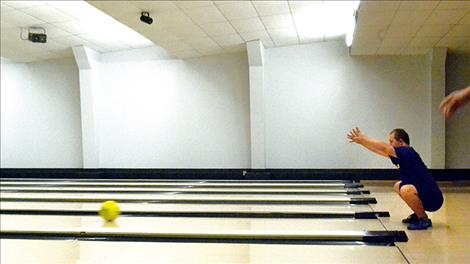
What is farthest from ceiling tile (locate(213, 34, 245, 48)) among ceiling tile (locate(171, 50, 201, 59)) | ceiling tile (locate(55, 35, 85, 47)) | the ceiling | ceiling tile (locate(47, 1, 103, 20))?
ceiling tile (locate(55, 35, 85, 47))

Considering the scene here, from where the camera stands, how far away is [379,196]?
235 inches

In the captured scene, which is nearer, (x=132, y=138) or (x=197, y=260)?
(x=197, y=260)

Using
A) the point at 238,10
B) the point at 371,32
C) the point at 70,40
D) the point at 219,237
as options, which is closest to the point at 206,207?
the point at 219,237

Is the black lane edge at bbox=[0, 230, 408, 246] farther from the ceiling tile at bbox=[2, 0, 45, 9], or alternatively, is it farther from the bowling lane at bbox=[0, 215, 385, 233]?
the ceiling tile at bbox=[2, 0, 45, 9]

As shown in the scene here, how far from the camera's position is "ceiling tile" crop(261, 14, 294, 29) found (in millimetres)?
7228

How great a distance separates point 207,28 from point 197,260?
5.39 m

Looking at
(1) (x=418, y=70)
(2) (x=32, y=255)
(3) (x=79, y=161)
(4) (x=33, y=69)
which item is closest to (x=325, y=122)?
(1) (x=418, y=70)

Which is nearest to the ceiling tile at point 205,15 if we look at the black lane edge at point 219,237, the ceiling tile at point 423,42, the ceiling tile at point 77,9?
the ceiling tile at point 77,9

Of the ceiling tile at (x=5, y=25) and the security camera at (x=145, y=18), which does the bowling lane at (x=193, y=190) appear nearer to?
the security camera at (x=145, y=18)

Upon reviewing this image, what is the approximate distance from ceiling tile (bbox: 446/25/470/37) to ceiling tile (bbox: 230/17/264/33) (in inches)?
112

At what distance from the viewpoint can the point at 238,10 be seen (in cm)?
670

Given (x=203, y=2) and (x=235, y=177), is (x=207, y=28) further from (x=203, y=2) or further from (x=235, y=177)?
(x=235, y=177)

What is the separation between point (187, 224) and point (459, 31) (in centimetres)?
536

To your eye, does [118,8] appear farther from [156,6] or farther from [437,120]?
[437,120]
